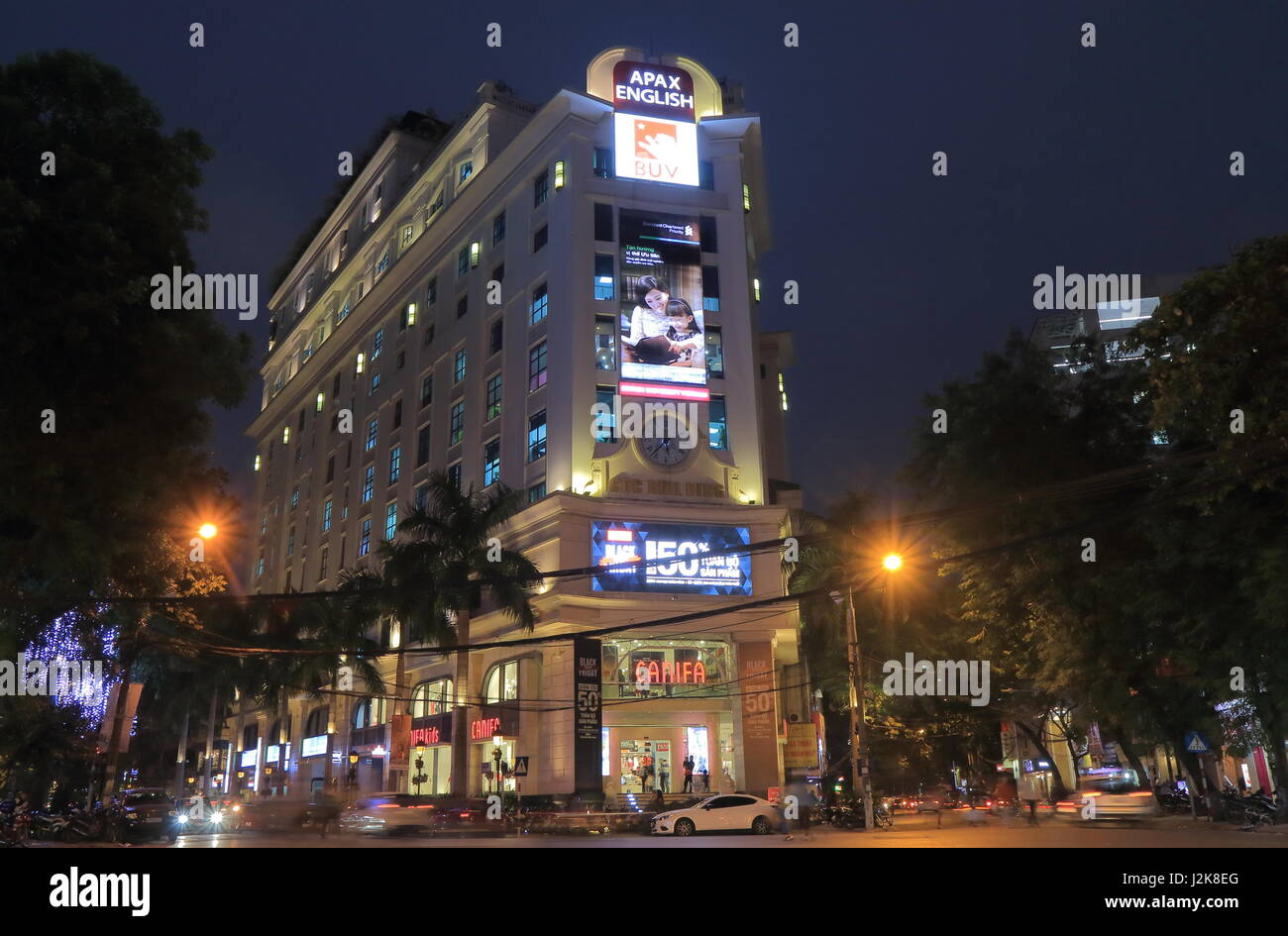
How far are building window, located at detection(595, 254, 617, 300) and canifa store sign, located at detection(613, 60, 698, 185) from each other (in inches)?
181

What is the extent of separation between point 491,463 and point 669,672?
14.3 m

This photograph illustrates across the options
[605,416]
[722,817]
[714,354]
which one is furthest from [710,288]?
[722,817]

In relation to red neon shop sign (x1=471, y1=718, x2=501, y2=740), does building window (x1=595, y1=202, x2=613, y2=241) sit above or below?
above

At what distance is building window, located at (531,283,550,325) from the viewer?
47656 mm

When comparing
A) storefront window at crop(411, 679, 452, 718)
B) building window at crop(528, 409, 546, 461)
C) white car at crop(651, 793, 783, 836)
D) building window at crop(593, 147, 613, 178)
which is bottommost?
white car at crop(651, 793, 783, 836)

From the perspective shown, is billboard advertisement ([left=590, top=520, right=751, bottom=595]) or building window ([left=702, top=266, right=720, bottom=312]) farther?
building window ([left=702, top=266, right=720, bottom=312])

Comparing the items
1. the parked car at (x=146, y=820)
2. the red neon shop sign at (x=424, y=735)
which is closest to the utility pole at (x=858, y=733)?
the parked car at (x=146, y=820)

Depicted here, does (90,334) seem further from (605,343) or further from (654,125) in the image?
(654,125)

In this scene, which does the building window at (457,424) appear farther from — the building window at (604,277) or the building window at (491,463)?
the building window at (604,277)

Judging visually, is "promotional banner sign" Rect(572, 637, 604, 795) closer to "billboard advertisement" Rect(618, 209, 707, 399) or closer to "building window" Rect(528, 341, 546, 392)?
"billboard advertisement" Rect(618, 209, 707, 399)

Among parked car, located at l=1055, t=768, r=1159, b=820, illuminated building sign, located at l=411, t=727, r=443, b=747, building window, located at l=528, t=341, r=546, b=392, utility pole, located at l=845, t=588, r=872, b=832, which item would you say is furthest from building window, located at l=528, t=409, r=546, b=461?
parked car, located at l=1055, t=768, r=1159, b=820

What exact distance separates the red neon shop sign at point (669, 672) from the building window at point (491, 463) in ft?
40.0

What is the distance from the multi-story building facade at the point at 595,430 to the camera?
136ft

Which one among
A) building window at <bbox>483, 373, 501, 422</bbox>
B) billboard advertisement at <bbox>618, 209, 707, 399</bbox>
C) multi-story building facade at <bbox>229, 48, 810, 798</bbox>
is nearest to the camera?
multi-story building facade at <bbox>229, 48, 810, 798</bbox>
